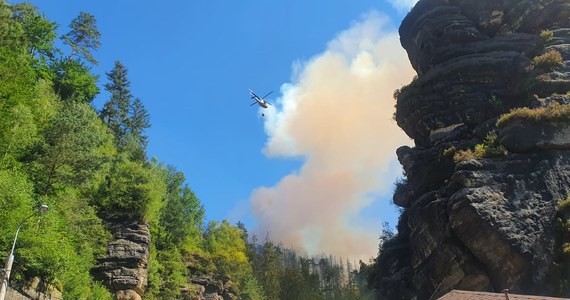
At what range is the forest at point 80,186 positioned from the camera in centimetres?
2905

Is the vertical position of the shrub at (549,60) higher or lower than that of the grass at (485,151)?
higher

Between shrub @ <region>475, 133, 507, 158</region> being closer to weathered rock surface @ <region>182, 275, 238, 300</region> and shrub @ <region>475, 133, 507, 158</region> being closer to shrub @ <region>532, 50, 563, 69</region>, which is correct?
shrub @ <region>532, 50, 563, 69</region>

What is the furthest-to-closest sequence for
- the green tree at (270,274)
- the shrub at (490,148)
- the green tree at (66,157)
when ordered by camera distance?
the green tree at (270,274), the shrub at (490,148), the green tree at (66,157)

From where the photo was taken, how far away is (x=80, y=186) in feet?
122

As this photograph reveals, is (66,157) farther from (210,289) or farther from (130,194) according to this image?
(210,289)

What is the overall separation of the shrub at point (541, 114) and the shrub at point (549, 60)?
21.9 ft

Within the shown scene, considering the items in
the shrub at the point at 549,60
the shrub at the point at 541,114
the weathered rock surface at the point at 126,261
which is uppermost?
the shrub at the point at 549,60

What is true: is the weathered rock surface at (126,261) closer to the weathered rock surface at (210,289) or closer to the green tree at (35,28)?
the weathered rock surface at (210,289)

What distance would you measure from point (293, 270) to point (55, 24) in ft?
198

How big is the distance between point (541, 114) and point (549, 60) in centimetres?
884

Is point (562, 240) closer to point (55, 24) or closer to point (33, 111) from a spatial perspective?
point (33, 111)

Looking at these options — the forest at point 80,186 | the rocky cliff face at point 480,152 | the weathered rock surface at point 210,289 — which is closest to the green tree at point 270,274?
the forest at point 80,186

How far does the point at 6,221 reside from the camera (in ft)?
84.1

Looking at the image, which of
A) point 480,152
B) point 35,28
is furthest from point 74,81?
point 480,152
